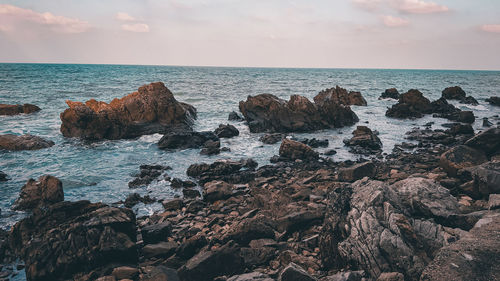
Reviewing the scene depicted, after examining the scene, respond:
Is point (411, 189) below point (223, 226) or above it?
above

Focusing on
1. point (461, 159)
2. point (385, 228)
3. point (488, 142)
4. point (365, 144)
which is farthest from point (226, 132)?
point (385, 228)

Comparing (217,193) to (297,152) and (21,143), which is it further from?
(21,143)

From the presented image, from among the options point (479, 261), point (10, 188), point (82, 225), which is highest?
point (479, 261)

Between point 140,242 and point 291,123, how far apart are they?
58.9 ft

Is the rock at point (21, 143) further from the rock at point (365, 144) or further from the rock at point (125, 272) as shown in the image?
the rock at point (365, 144)

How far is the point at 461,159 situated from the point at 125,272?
12.5 metres

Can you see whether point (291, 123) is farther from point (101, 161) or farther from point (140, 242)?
point (140, 242)

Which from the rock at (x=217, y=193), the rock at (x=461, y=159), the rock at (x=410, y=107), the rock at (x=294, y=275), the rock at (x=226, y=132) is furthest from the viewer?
the rock at (x=410, y=107)

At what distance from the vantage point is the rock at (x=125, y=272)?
21.4 feet

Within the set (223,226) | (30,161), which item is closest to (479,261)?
(223,226)

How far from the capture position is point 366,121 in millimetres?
28750

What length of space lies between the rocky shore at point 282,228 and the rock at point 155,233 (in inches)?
1.1

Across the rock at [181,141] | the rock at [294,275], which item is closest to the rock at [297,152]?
the rock at [181,141]

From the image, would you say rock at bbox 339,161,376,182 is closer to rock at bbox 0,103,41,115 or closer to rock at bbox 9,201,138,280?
rock at bbox 9,201,138,280
